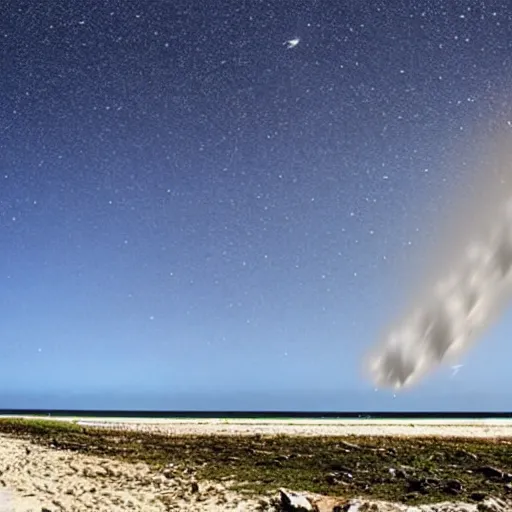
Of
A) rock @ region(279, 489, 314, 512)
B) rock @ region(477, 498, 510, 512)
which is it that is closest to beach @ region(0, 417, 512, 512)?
rock @ region(477, 498, 510, 512)

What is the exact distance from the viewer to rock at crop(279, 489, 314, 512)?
1073 cm

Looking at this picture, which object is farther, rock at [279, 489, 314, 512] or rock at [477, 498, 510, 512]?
rock at [477, 498, 510, 512]

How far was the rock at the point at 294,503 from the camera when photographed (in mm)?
10734

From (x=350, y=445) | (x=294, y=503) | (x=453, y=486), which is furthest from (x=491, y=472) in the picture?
(x=294, y=503)

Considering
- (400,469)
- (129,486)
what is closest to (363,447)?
(400,469)

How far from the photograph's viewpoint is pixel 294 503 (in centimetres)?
1093

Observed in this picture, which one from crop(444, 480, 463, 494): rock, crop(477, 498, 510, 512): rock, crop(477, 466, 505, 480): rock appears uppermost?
crop(477, 466, 505, 480): rock

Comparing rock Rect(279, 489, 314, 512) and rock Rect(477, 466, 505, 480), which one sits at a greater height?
rock Rect(477, 466, 505, 480)

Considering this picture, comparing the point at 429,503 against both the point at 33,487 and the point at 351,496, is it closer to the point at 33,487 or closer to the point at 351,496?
the point at 351,496

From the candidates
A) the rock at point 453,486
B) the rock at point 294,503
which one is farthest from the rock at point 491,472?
the rock at point 294,503

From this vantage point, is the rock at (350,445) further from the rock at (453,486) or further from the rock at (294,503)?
the rock at (294,503)

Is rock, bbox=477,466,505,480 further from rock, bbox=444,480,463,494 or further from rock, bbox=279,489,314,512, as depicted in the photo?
rock, bbox=279,489,314,512

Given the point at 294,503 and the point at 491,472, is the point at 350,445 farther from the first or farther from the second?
the point at 294,503

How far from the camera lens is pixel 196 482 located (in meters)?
13.7
